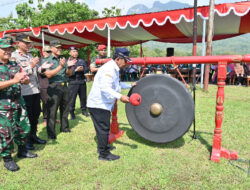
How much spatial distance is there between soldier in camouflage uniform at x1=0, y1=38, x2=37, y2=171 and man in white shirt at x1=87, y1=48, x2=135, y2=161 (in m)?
0.92

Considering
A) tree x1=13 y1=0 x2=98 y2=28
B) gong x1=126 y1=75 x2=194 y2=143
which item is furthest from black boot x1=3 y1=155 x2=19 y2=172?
tree x1=13 y1=0 x2=98 y2=28

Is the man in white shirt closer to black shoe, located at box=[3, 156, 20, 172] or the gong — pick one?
the gong

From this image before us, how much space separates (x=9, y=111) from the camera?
2.50m

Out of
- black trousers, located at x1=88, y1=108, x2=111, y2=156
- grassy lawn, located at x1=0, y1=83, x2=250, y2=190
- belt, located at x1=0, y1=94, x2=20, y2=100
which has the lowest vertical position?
grassy lawn, located at x1=0, y1=83, x2=250, y2=190

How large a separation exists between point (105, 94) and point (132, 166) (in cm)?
109

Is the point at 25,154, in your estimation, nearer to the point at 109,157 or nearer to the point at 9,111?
the point at 9,111

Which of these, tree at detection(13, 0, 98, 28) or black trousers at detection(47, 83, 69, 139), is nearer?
black trousers at detection(47, 83, 69, 139)

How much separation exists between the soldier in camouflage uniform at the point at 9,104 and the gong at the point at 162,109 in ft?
5.49

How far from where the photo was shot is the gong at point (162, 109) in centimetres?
277

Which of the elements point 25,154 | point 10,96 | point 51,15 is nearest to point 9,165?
point 25,154

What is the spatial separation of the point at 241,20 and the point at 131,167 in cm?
759

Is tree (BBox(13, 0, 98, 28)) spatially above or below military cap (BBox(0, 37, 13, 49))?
above

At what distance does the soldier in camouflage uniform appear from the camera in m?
2.35

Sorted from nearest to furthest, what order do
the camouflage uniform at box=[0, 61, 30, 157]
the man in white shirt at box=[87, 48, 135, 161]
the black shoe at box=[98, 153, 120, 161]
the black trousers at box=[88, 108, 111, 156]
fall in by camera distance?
the camouflage uniform at box=[0, 61, 30, 157], the man in white shirt at box=[87, 48, 135, 161], the black trousers at box=[88, 108, 111, 156], the black shoe at box=[98, 153, 120, 161]
